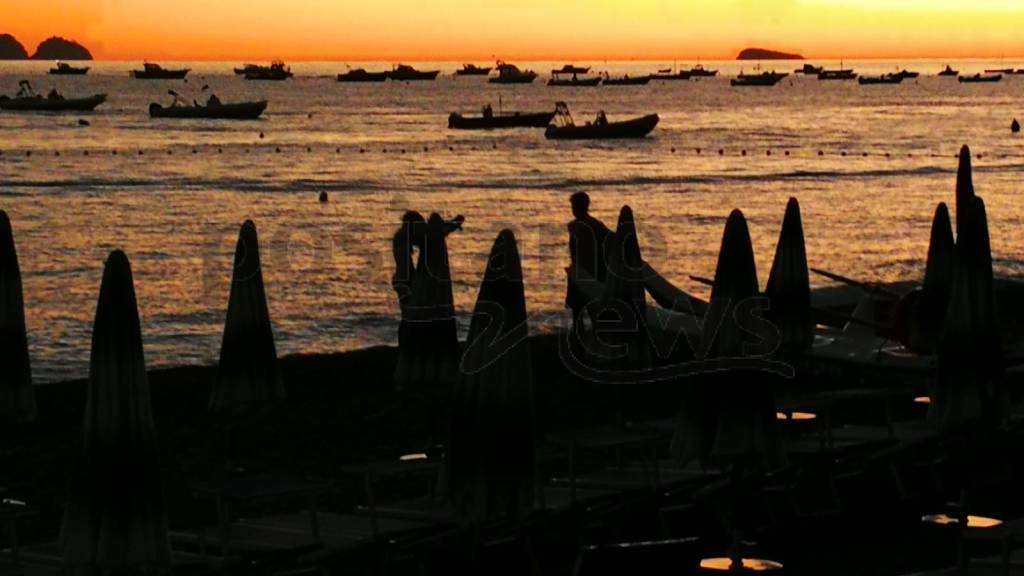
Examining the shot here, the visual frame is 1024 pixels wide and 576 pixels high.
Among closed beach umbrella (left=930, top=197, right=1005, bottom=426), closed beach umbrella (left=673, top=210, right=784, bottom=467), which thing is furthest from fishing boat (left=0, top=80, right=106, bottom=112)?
closed beach umbrella (left=673, top=210, right=784, bottom=467)

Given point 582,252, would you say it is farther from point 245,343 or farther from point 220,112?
point 220,112

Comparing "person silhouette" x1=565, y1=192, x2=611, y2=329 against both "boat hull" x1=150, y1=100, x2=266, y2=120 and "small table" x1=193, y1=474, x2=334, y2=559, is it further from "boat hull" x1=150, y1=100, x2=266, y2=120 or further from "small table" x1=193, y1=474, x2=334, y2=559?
"boat hull" x1=150, y1=100, x2=266, y2=120

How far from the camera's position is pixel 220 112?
5017 inches

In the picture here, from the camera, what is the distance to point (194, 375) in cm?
1639

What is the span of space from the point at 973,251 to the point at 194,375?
7638 millimetres

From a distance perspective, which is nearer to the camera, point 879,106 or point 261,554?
point 261,554

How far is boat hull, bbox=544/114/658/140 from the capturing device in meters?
102

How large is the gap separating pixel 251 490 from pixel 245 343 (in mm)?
2482

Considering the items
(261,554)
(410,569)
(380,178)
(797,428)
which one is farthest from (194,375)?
(380,178)

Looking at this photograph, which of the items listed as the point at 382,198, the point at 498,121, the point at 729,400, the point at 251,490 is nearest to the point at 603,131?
the point at 498,121

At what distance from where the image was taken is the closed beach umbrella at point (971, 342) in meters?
11.0

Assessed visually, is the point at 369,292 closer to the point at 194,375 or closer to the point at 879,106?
the point at 194,375

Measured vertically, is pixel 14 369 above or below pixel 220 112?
above

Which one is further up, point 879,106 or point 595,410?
point 595,410
